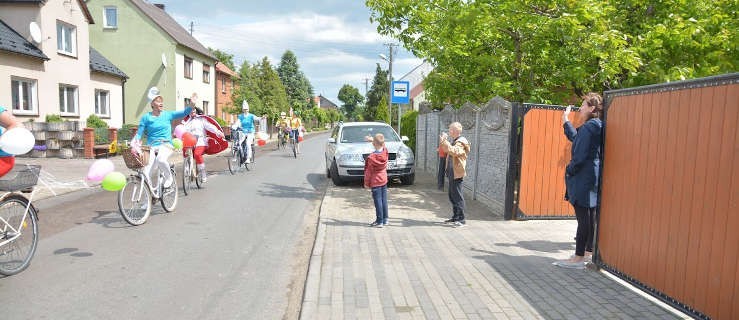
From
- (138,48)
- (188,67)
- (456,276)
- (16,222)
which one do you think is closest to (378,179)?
(456,276)

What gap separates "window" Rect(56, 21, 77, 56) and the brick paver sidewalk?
19114 mm

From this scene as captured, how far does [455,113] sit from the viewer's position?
11125 mm

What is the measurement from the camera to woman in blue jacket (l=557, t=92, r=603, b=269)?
5.01 meters

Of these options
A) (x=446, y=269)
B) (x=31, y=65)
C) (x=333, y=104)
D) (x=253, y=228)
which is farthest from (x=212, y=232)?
(x=333, y=104)

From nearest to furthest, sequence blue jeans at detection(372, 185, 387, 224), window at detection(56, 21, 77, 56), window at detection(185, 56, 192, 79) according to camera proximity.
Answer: blue jeans at detection(372, 185, 387, 224)
window at detection(56, 21, 77, 56)
window at detection(185, 56, 192, 79)

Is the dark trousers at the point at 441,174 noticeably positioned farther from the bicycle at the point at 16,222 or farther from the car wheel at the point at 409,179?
the bicycle at the point at 16,222

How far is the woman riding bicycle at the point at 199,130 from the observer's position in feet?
34.7

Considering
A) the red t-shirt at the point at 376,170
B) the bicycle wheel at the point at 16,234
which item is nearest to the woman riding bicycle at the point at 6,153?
the bicycle wheel at the point at 16,234

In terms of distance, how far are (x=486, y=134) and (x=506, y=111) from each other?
3.50 ft

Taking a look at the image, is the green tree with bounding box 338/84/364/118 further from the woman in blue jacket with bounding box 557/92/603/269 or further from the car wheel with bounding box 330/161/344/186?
the woman in blue jacket with bounding box 557/92/603/269

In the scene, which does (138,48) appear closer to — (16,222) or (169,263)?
(16,222)

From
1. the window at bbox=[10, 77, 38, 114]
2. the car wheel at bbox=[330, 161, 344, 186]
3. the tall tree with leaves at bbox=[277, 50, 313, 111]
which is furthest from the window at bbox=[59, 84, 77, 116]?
the tall tree with leaves at bbox=[277, 50, 313, 111]

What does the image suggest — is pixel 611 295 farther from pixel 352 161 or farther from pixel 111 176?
pixel 352 161

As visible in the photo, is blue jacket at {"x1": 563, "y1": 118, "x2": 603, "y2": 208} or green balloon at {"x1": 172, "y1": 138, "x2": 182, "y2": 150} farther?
green balloon at {"x1": 172, "y1": 138, "x2": 182, "y2": 150}
